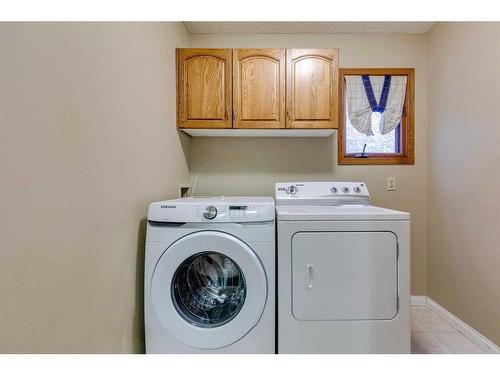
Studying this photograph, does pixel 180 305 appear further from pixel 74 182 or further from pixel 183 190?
pixel 183 190

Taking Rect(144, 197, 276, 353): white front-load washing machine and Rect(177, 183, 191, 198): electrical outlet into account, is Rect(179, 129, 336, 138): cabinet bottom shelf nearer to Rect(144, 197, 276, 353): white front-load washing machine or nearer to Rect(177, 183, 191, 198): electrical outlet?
Rect(177, 183, 191, 198): electrical outlet

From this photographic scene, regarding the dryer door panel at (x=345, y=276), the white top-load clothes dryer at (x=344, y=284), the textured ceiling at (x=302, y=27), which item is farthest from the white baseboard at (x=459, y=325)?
the textured ceiling at (x=302, y=27)

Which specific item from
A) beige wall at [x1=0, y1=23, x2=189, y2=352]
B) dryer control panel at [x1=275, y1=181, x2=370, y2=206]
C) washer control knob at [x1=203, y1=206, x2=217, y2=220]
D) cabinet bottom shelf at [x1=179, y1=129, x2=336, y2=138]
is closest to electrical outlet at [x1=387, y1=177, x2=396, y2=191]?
dryer control panel at [x1=275, y1=181, x2=370, y2=206]

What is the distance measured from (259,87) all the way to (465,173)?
1562mm

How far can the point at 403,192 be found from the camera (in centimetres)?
246

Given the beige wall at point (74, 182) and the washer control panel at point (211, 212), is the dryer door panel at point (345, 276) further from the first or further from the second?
the beige wall at point (74, 182)

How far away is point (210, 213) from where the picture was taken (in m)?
1.47

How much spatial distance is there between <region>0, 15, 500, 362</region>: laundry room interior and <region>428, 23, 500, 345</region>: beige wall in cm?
1

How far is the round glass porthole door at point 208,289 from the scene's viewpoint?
1.49 meters

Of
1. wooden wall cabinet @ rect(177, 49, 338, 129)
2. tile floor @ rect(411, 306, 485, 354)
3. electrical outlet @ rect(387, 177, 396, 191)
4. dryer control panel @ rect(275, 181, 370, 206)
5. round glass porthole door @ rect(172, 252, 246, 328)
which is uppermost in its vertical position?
wooden wall cabinet @ rect(177, 49, 338, 129)

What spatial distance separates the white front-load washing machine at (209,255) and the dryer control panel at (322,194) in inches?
28.7

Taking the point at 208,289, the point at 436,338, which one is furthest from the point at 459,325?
the point at 208,289

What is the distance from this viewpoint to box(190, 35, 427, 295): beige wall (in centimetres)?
246
